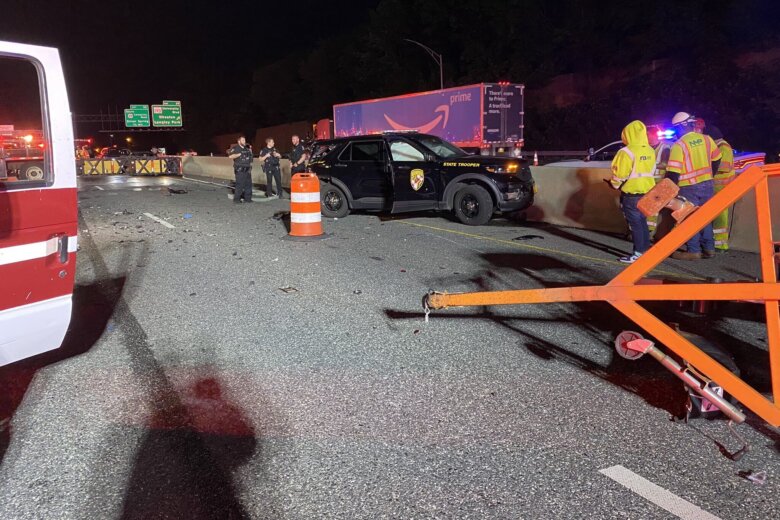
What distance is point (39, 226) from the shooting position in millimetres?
3305

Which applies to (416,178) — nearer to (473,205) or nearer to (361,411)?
(473,205)

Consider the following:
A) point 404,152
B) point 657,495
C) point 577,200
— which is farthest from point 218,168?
point 657,495

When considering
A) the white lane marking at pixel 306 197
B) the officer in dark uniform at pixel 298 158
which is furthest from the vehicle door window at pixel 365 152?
the officer in dark uniform at pixel 298 158

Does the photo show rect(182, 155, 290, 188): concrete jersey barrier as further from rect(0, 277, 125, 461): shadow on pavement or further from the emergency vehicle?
the emergency vehicle

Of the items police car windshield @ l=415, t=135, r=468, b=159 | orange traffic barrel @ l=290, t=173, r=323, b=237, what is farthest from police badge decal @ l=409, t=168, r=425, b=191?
orange traffic barrel @ l=290, t=173, r=323, b=237

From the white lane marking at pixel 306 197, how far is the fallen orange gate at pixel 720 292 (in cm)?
669

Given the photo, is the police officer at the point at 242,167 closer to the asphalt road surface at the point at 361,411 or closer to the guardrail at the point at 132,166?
the asphalt road surface at the point at 361,411

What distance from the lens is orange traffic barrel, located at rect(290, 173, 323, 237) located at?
385 inches

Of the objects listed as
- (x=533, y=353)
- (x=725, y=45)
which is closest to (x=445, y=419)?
(x=533, y=353)

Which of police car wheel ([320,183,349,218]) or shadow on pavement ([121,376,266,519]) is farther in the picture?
police car wheel ([320,183,349,218])

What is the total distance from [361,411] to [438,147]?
8.93 metres

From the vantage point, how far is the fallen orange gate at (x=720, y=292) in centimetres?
297

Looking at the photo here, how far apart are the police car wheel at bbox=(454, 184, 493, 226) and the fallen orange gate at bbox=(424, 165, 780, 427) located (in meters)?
7.46

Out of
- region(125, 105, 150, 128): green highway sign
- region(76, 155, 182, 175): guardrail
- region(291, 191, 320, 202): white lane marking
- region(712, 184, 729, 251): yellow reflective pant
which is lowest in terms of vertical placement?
region(712, 184, 729, 251): yellow reflective pant
